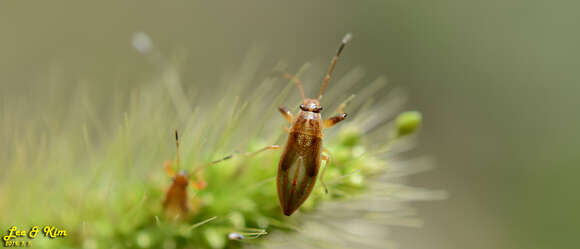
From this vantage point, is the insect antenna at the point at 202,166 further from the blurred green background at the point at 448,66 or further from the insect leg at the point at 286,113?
the blurred green background at the point at 448,66

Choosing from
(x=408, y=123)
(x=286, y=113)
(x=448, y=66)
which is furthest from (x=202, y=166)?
(x=448, y=66)

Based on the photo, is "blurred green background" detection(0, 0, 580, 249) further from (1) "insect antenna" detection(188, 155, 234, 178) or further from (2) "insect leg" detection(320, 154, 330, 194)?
(2) "insect leg" detection(320, 154, 330, 194)

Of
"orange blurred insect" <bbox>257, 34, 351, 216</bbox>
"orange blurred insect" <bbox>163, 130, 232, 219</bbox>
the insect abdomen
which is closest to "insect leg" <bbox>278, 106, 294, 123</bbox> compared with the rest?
"orange blurred insect" <bbox>257, 34, 351, 216</bbox>

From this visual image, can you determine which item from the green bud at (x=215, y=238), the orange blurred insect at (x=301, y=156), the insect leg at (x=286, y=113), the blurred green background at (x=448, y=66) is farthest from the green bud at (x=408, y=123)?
the blurred green background at (x=448, y=66)

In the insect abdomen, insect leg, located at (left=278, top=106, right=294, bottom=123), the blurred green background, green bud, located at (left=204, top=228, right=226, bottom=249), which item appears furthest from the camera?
Answer: the blurred green background

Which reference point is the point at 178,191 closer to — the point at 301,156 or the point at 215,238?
the point at 215,238

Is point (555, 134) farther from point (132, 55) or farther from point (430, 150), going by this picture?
point (132, 55)
